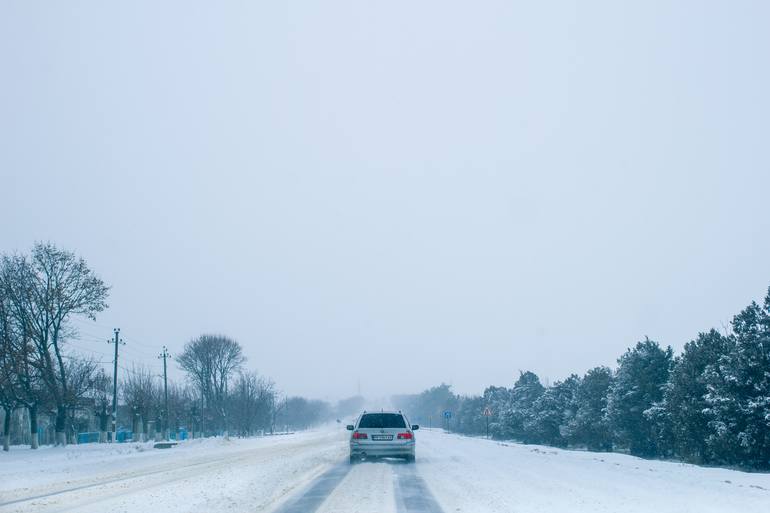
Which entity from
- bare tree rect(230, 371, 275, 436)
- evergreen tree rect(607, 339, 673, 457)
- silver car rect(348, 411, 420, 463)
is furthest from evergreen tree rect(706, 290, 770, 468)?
bare tree rect(230, 371, 275, 436)

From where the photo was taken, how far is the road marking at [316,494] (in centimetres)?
1384

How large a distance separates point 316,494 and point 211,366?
84.2 meters

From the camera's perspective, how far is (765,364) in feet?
81.1

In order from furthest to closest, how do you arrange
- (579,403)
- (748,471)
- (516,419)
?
(516,419) → (579,403) → (748,471)

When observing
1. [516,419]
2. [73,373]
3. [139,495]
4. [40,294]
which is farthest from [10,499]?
[73,373]

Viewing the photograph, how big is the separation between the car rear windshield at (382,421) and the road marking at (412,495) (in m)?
4.04

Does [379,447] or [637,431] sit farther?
[637,431]

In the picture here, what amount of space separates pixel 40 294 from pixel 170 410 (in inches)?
1757

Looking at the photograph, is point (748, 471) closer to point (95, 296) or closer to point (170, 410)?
point (95, 296)

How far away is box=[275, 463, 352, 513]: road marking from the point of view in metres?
13.8

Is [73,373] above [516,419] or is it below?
above

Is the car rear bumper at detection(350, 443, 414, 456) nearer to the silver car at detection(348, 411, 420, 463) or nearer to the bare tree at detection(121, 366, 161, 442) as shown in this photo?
the silver car at detection(348, 411, 420, 463)

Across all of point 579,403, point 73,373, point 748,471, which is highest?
point 73,373

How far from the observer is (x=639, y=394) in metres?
35.7
